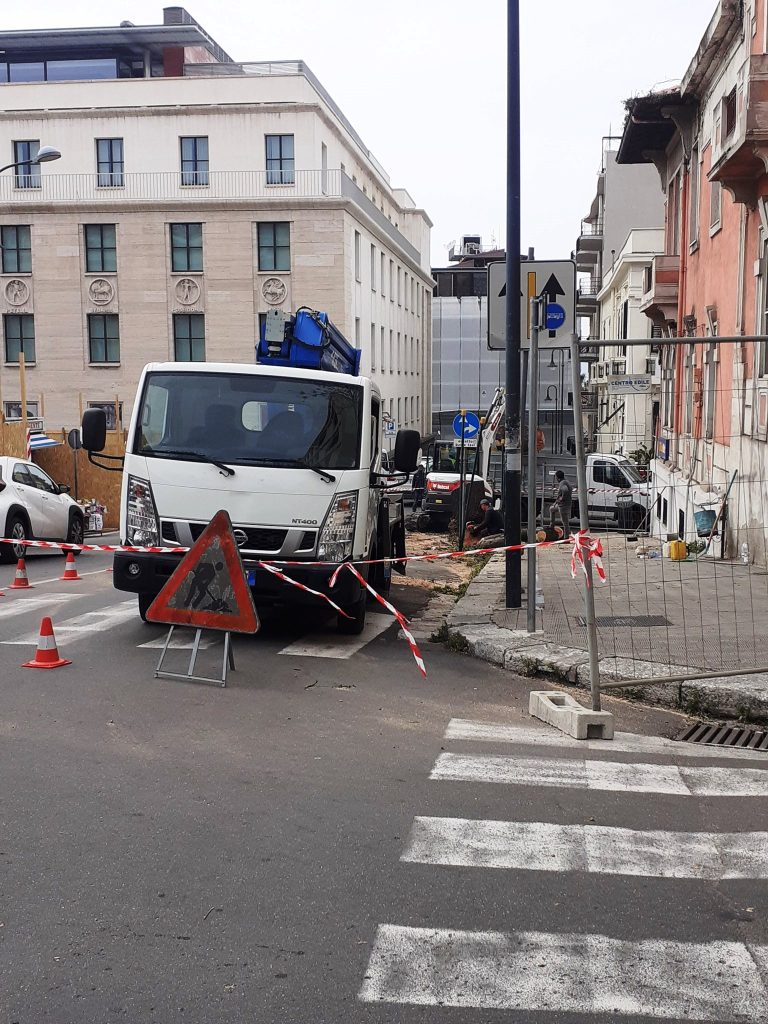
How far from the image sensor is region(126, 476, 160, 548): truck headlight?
9.21 meters

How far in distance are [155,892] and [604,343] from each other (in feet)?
14.8

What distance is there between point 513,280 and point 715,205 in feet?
33.4

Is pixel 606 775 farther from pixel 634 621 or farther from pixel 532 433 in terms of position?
pixel 532 433

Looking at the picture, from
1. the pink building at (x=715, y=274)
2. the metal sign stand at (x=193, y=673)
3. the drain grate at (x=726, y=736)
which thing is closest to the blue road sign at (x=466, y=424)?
the pink building at (x=715, y=274)

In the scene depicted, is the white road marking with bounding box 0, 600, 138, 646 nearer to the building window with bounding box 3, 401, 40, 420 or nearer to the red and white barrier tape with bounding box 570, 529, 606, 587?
the red and white barrier tape with bounding box 570, 529, 606, 587

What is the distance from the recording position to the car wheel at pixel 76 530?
1972 cm

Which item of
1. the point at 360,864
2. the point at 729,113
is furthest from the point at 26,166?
the point at 360,864

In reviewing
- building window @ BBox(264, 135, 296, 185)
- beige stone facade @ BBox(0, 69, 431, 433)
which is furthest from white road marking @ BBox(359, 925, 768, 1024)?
building window @ BBox(264, 135, 296, 185)

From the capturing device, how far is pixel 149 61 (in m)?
48.1

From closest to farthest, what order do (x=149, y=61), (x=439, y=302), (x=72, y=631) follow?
(x=72, y=631) → (x=149, y=61) → (x=439, y=302)

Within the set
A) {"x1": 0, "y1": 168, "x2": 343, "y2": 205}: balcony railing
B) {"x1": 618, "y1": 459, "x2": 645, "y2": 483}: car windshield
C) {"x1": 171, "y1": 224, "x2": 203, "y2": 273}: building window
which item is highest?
{"x1": 0, "y1": 168, "x2": 343, "y2": 205}: balcony railing

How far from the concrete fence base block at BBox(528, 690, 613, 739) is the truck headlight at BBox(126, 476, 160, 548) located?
374cm

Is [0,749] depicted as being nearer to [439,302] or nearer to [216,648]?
[216,648]

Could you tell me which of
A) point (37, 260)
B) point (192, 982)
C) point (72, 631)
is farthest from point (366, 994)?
point (37, 260)
